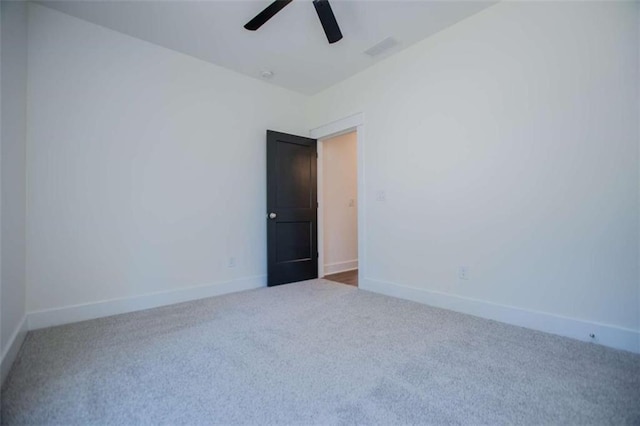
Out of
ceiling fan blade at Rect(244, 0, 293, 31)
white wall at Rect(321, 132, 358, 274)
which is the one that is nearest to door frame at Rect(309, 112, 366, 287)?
white wall at Rect(321, 132, 358, 274)

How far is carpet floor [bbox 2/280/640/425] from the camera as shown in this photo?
1308mm

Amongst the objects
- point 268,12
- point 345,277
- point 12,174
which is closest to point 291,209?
point 345,277

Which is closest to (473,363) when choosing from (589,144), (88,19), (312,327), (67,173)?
(312,327)

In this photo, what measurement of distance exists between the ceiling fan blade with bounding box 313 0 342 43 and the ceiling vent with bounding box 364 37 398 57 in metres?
0.88

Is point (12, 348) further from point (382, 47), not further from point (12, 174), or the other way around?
point (382, 47)

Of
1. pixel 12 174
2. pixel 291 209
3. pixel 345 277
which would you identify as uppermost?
pixel 12 174

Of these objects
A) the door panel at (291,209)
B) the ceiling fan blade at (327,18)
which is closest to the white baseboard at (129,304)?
the door panel at (291,209)

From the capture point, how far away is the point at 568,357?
181 cm

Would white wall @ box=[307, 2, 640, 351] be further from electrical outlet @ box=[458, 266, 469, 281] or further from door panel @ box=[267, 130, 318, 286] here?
door panel @ box=[267, 130, 318, 286]

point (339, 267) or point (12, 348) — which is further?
point (339, 267)

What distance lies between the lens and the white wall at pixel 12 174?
1.71 metres

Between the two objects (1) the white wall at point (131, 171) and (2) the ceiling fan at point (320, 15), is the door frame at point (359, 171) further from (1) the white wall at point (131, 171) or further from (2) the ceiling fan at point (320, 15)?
(2) the ceiling fan at point (320, 15)

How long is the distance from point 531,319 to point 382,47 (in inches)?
111

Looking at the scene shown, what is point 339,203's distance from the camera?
4.68 meters
